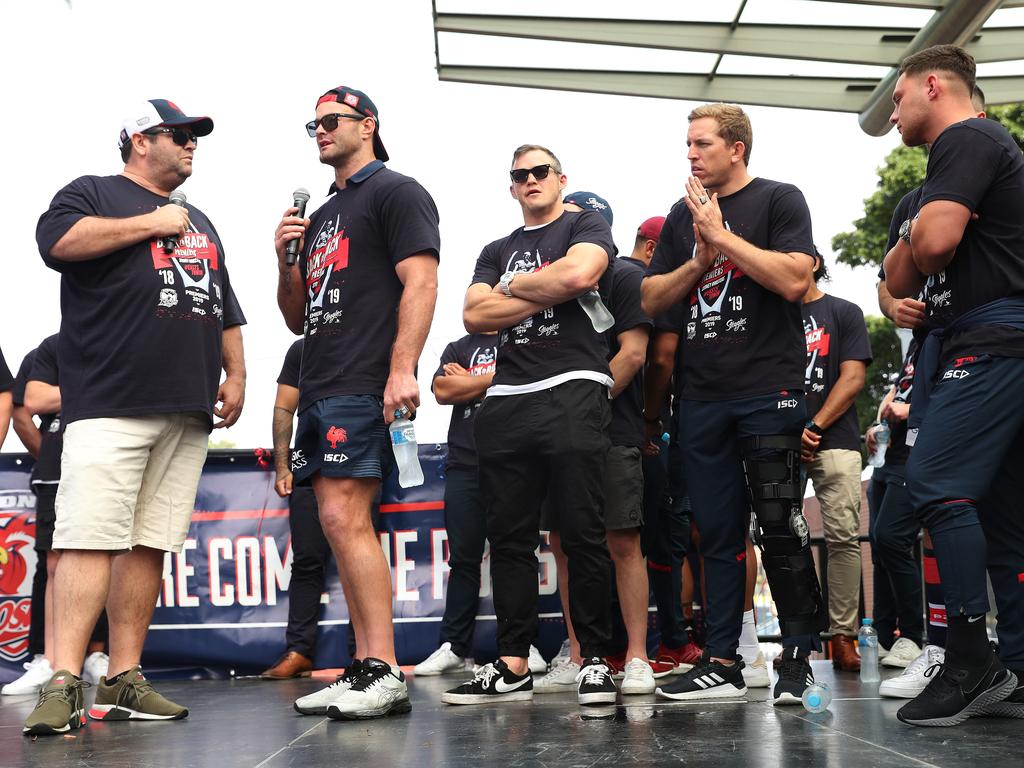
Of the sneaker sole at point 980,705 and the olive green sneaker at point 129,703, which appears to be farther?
the olive green sneaker at point 129,703

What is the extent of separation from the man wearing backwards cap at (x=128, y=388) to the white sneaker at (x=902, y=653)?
3468 millimetres

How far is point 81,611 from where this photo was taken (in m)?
3.79

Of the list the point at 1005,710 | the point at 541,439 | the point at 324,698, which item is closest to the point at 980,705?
the point at 1005,710

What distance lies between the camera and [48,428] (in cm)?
620

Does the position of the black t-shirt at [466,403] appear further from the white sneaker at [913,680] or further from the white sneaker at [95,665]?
the white sneaker at [913,680]

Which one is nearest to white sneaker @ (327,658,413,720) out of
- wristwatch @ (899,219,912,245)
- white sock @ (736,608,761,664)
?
white sock @ (736,608,761,664)

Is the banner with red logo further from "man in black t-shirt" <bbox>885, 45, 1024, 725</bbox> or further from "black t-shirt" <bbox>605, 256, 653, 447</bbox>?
"man in black t-shirt" <bbox>885, 45, 1024, 725</bbox>

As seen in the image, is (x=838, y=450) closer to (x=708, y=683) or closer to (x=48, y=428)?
(x=708, y=683)

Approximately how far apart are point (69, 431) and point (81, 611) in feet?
2.15

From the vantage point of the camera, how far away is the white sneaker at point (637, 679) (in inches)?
168

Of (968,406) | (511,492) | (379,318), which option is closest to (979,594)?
(968,406)

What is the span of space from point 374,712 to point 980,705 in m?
1.94

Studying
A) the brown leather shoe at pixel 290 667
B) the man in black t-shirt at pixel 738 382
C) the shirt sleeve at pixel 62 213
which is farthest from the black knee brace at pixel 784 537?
the brown leather shoe at pixel 290 667

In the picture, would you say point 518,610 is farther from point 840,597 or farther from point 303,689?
point 840,597
